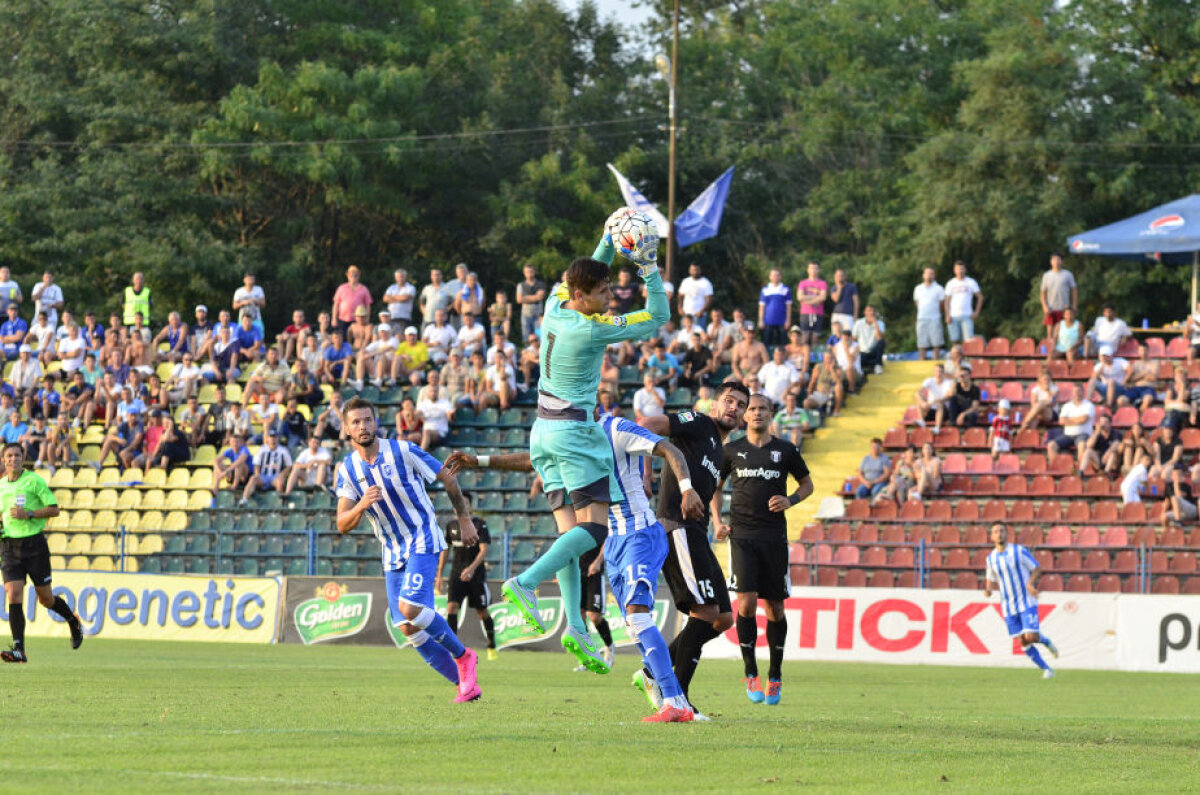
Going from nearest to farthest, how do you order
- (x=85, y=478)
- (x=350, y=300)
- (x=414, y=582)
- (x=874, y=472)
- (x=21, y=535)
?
1. (x=414, y=582)
2. (x=21, y=535)
3. (x=874, y=472)
4. (x=85, y=478)
5. (x=350, y=300)

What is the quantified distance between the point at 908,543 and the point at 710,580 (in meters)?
14.0

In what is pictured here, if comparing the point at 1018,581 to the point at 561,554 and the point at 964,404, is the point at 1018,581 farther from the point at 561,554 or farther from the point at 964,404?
the point at 561,554

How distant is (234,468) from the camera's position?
98.4ft

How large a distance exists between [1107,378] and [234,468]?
14.4 meters

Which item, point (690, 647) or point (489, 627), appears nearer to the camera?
point (690, 647)

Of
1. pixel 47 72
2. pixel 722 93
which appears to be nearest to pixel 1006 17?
pixel 722 93

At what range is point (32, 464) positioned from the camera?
1261 inches

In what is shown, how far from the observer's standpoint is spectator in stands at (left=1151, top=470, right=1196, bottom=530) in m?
24.4

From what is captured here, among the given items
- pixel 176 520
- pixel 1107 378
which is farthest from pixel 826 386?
pixel 176 520

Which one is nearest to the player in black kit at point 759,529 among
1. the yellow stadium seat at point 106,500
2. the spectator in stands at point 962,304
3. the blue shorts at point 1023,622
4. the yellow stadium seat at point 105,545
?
the blue shorts at point 1023,622

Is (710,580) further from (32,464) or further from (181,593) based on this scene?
(32,464)

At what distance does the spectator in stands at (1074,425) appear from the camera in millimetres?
26688

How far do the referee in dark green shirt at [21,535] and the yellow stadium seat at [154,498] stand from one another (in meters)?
12.3

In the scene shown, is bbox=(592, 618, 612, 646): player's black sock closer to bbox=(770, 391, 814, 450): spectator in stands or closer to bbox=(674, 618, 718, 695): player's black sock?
bbox=(674, 618, 718, 695): player's black sock
